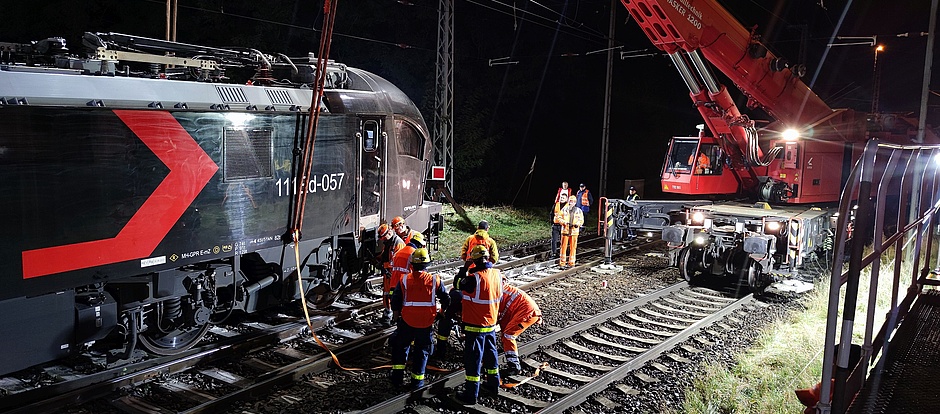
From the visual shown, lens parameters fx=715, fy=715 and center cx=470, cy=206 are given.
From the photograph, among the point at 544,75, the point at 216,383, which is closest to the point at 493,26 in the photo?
the point at 544,75

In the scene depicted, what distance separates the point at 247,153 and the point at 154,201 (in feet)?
4.56

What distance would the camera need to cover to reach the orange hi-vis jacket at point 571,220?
13649mm

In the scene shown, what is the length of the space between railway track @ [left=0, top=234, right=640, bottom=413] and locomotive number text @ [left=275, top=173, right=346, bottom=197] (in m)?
1.73

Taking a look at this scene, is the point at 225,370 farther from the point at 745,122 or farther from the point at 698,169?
the point at 698,169

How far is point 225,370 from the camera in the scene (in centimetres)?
779

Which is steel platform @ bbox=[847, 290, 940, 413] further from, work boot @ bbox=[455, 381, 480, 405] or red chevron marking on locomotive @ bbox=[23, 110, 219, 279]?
red chevron marking on locomotive @ bbox=[23, 110, 219, 279]

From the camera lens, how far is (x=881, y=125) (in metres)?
15.6

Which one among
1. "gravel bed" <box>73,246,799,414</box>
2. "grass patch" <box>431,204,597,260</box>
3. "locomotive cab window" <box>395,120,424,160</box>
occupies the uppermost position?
"locomotive cab window" <box>395,120,424,160</box>

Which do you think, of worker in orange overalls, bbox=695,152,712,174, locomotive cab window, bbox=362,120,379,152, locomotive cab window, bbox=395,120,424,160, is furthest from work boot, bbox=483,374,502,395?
worker in orange overalls, bbox=695,152,712,174

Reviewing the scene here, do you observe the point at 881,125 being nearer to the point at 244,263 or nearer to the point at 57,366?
the point at 244,263

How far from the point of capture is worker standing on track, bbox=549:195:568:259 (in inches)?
550

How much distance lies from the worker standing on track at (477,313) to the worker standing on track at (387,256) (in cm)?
210

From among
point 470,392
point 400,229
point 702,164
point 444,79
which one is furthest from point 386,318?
point 444,79

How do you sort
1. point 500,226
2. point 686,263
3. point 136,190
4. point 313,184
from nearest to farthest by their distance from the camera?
point 136,190
point 313,184
point 686,263
point 500,226
